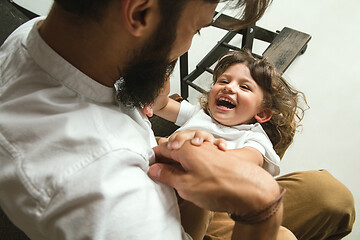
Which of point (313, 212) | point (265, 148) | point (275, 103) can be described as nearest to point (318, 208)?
point (313, 212)

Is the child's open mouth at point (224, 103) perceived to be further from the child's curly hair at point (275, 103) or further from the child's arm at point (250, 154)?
the child's arm at point (250, 154)

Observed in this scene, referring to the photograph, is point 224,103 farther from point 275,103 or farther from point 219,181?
point 219,181

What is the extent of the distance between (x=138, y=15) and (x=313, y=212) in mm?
967

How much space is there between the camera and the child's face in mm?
1218

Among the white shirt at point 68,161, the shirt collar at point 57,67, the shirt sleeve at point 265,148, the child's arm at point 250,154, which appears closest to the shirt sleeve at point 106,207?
the white shirt at point 68,161

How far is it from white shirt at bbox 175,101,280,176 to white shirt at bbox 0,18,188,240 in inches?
23.6

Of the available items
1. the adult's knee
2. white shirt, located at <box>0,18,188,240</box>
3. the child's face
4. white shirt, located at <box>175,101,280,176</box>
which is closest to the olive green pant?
the adult's knee

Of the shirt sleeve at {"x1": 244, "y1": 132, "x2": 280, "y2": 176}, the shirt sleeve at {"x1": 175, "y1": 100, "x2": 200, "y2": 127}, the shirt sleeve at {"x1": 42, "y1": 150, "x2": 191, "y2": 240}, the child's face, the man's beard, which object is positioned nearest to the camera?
the shirt sleeve at {"x1": 42, "y1": 150, "x2": 191, "y2": 240}

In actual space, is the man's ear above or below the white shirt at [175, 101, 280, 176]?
above

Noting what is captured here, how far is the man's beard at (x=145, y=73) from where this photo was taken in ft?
2.05

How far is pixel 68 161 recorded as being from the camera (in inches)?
19.3

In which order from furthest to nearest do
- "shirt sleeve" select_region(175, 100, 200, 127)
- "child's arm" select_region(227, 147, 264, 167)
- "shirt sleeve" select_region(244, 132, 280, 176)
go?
"shirt sleeve" select_region(175, 100, 200, 127) < "shirt sleeve" select_region(244, 132, 280, 176) < "child's arm" select_region(227, 147, 264, 167)

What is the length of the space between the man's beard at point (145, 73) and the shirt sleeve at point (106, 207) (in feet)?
0.79

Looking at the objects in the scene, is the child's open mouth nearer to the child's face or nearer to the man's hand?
the child's face
